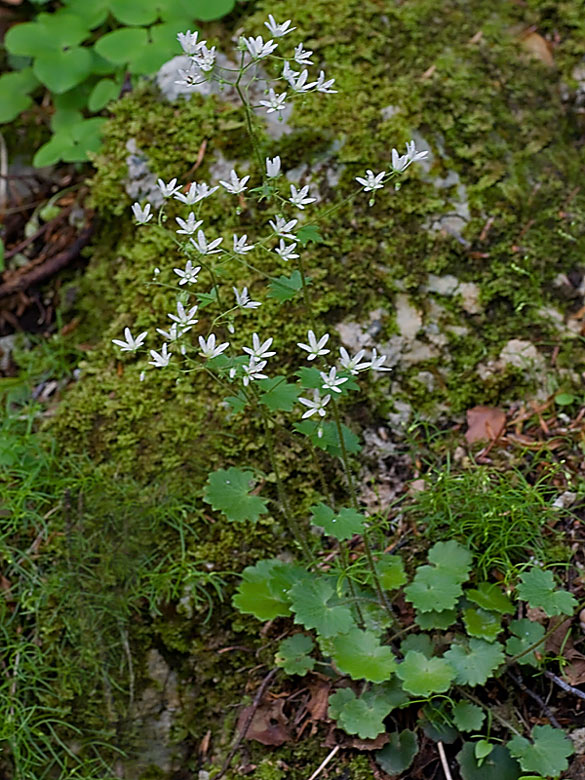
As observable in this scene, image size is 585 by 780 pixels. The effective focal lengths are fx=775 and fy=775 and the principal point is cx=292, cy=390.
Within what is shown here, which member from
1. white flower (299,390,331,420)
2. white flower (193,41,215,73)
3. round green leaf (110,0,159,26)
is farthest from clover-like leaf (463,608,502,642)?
round green leaf (110,0,159,26)

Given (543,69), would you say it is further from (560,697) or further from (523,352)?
(560,697)

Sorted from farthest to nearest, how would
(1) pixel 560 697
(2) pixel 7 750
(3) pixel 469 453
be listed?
1. (3) pixel 469 453
2. (2) pixel 7 750
3. (1) pixel 560 697

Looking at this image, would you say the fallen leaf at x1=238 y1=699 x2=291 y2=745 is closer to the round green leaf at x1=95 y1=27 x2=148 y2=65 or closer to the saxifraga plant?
the saxifraga plant

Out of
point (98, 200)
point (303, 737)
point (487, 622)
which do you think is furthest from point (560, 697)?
point (98, 200)

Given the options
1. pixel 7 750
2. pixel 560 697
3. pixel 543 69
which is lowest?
pixel 7 750

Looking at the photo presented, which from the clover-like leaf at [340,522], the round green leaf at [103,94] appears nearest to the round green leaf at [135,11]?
the round green leaf at [103,94]

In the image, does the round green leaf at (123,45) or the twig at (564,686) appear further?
the round green leaf at (123,45)

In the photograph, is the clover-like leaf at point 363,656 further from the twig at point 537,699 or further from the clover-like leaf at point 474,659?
the twig at point 537,699
